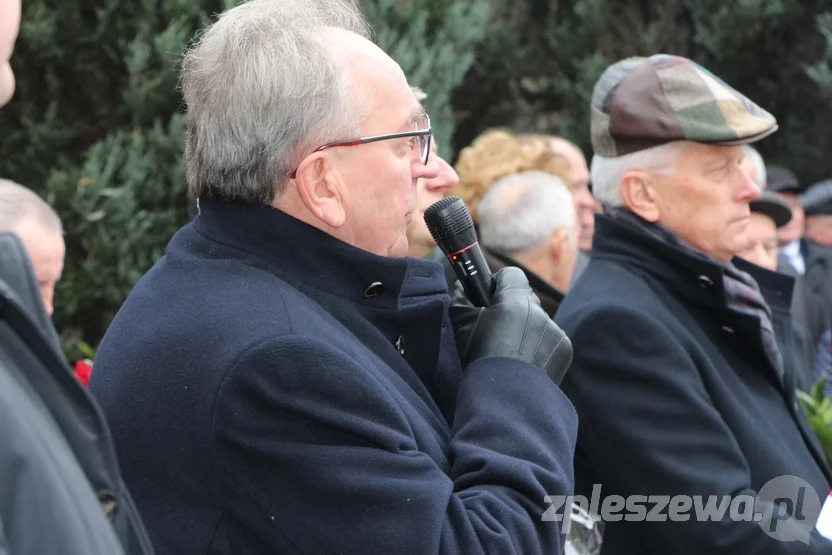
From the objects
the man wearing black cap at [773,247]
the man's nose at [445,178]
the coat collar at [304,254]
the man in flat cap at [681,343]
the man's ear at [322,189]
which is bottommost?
the man wearing black cap at [773,247]

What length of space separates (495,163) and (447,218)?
2476 mm

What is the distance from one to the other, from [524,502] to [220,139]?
87cm

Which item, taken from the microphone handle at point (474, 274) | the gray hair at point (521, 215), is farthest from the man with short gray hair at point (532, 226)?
the microphone handle at point (474, 274)

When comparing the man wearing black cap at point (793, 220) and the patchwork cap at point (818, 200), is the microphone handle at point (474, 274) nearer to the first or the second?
the man wearing black cap at point (793, 220)

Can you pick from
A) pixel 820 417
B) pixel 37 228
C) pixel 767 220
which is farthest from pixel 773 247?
pixel 37 228

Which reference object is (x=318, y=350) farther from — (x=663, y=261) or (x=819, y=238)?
(x=819, y=238)

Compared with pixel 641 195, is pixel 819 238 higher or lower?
lower

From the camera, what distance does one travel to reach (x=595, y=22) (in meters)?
7.75

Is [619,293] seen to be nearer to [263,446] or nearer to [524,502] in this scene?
[524,502]

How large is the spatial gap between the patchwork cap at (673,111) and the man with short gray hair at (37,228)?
1.79 m

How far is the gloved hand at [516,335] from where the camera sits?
2.16 meters

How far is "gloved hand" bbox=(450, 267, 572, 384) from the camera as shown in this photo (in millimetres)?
2158

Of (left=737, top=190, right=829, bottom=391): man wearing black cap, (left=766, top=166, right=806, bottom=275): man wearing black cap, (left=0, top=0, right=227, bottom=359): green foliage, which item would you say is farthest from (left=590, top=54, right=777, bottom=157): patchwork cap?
(left=766, top=166, right=806, bottom=275): man wearing black cap

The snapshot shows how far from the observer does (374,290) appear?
210 centimetres
